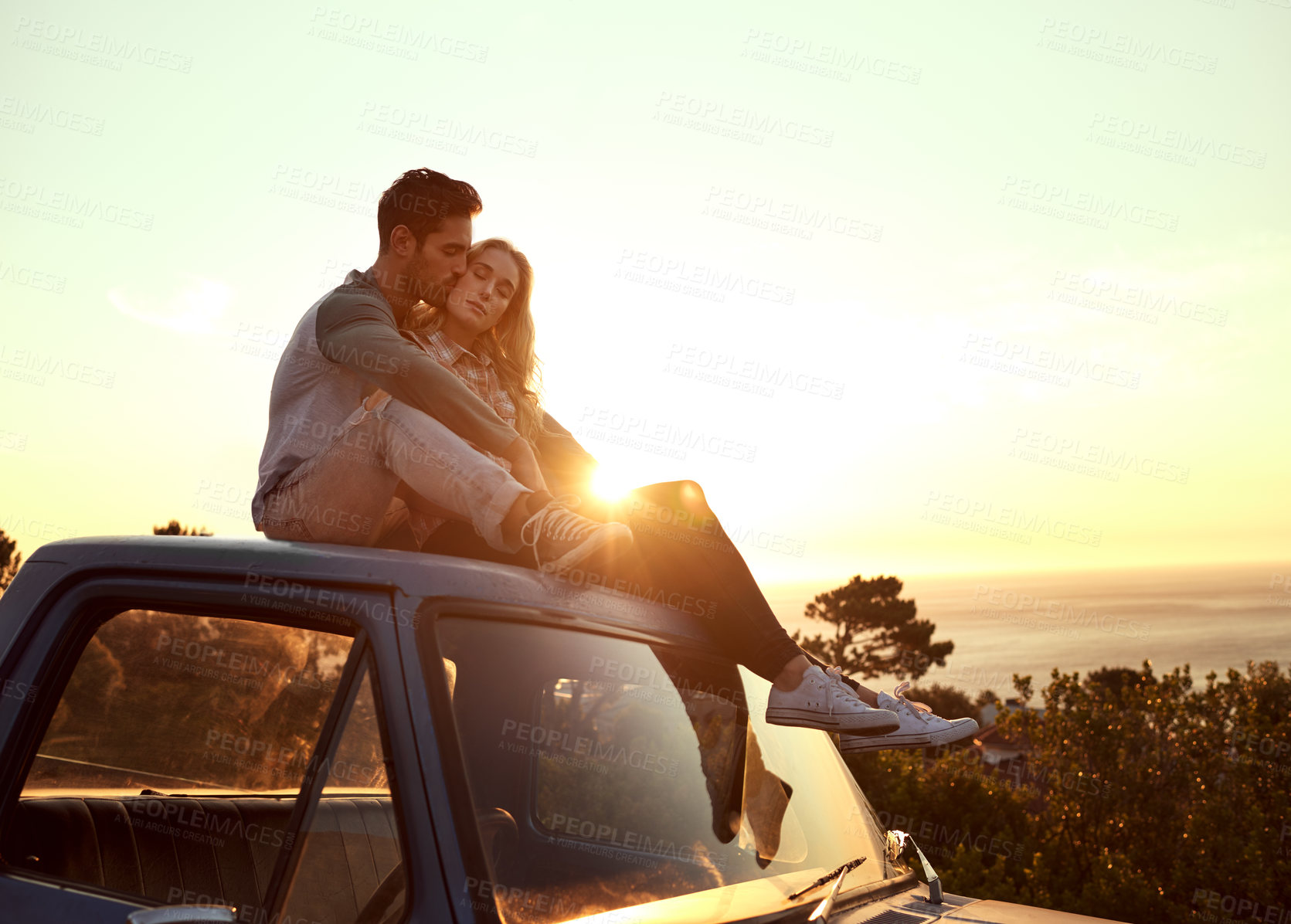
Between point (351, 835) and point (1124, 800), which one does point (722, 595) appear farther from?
point (1124, 800)

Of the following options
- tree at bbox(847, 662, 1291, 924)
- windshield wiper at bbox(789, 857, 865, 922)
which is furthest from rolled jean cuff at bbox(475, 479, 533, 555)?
tree at bbox(847, 662, 1291, 924)

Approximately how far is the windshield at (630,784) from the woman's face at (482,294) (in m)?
2.24

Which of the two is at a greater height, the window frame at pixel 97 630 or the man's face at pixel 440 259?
the man's face at pixel 440 259

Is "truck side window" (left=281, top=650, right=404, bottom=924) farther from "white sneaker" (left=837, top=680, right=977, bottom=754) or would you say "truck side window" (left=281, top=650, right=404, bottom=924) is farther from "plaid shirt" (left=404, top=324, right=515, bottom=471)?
"plaid shirt" (left=404, top=324, right=515, bottom=471)

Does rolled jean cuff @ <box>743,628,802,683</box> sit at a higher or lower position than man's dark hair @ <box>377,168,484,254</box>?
lower

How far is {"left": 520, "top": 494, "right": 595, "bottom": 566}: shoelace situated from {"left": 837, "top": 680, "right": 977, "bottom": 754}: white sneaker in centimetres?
106

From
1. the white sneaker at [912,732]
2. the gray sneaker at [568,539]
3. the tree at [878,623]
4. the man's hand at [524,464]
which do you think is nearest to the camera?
the gray sneaker at [568,539]

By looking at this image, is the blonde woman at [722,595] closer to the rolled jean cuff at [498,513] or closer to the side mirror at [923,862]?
the rolled jean cuff at [498,513]

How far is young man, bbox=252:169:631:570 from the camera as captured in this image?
7.56ft

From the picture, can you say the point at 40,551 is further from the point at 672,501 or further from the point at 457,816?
the point at 672,501

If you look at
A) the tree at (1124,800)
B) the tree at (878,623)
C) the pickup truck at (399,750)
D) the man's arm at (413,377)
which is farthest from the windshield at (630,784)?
the tree at (878,623)

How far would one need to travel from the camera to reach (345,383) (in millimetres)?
3094

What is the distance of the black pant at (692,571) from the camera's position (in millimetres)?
2420

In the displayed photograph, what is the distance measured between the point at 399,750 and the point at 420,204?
9.02 feet
